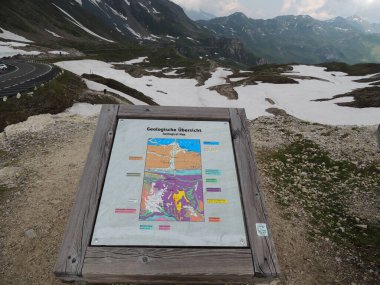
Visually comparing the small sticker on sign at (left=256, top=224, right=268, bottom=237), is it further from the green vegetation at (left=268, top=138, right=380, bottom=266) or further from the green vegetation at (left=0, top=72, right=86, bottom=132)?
the green vegetation at (left=0, top=72, right=86, bottom=132)

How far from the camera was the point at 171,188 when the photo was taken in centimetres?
625

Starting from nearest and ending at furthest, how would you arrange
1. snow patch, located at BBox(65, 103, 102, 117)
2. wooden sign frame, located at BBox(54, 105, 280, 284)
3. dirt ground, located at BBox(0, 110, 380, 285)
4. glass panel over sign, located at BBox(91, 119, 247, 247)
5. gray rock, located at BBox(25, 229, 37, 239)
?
wooden sign frame, located at BBox(54, 105, 280, 284) → glass panel over sign, located at BBox(91, 119, 247, 247) → dirt ground, located at BBox(0, 110, 380, 285) → gray rock, located at BBox(25, 229, 37, 239) → snow patch, located at BBox(65, 103, 102, 117)

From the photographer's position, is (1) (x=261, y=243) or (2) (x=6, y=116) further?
(2) (x=6, y=116)

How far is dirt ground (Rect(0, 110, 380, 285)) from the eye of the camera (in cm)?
914

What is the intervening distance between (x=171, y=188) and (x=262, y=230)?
1935 mm

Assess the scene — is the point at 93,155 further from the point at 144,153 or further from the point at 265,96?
the point at 265,96

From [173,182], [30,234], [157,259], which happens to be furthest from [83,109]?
[157,259]

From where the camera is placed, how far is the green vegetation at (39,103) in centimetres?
Result: 2491

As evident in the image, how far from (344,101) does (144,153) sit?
4949 centimetres

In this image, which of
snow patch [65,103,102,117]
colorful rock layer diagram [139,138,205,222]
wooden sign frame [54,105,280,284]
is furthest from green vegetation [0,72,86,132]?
wooden sign frame [54,105,280,284]

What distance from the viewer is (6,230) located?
10367 millimetres

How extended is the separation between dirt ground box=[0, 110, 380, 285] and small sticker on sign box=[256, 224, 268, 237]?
4.31m

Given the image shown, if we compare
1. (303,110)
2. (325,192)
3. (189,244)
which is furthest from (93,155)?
(303,110)

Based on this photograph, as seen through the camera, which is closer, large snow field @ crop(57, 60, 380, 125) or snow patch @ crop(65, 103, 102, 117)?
snow patch @ crop(65, 103, 102, 117)
